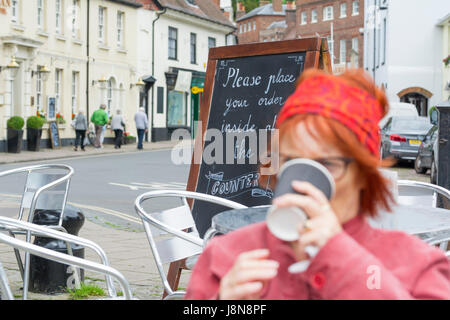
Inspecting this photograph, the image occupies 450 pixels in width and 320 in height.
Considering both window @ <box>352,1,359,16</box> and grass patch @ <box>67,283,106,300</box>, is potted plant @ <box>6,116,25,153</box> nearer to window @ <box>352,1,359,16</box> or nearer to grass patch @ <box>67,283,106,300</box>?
grass patch @ <box>67,283,106,300</box>

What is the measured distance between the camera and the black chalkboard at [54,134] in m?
27.7

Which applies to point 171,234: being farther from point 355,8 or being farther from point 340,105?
point 355,8

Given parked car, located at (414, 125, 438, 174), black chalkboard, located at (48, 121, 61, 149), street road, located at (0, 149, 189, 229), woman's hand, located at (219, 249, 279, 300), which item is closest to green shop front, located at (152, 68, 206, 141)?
black chalkboard, located at (48, 121, 61, 149)

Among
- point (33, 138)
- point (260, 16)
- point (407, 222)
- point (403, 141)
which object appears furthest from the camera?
point (260, 16)

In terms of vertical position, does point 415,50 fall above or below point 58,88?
above

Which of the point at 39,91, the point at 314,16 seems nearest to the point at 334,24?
the point at 314,16

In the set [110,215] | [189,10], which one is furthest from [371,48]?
[110,215]

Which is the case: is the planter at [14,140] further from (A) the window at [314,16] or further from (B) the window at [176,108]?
(A) the window at [314,16]

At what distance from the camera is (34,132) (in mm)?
25484

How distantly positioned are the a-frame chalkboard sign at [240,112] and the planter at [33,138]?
20175 mm

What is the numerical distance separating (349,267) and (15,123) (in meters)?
24.0

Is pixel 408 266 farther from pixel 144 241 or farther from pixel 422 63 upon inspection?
pixel 422 63

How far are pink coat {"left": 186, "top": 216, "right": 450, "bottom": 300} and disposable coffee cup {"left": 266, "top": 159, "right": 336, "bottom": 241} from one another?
96 millimetres

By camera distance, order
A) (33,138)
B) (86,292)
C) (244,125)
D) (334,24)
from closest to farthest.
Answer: (86,292) → (244,125) → (33,138) → (334,24)
